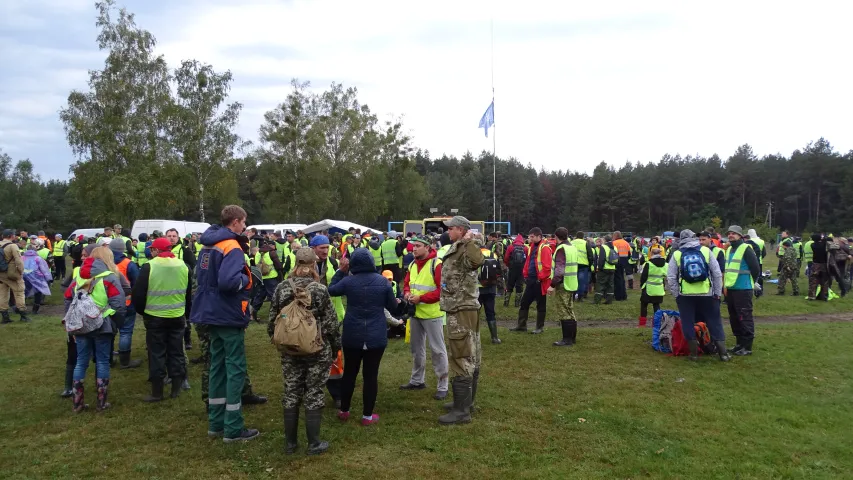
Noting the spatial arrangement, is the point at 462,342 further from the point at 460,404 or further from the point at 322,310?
the point at 322,310

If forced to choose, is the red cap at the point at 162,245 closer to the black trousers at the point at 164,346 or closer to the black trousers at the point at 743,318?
the black trousers at the point at 164,346

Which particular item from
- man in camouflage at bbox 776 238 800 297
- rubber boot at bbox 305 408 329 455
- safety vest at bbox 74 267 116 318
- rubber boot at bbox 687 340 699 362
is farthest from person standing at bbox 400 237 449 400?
man in camouflage at bbox 776 238 800 297

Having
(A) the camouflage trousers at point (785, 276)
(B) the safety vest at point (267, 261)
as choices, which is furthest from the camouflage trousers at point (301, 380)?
(A) the camouflage trousers at point (785, 276)

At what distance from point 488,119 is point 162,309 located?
21.8m

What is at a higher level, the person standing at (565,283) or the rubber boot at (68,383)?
the person standing at (565,283)

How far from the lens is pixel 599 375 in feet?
24.8

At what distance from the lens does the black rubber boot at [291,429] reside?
476 centimetres

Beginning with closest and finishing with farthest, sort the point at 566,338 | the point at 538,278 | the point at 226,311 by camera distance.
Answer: the point at 226,311 < the point at 566,338 < the point at 538,278

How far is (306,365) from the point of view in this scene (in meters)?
4.78

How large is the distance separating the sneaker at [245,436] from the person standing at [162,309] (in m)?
1.85

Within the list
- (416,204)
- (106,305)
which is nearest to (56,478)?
(106,305)

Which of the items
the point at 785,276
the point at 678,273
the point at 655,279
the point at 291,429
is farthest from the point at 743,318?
the point at 785,276

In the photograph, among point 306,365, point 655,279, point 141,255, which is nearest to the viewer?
point 306,365

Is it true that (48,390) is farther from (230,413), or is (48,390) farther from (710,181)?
(710,181)
